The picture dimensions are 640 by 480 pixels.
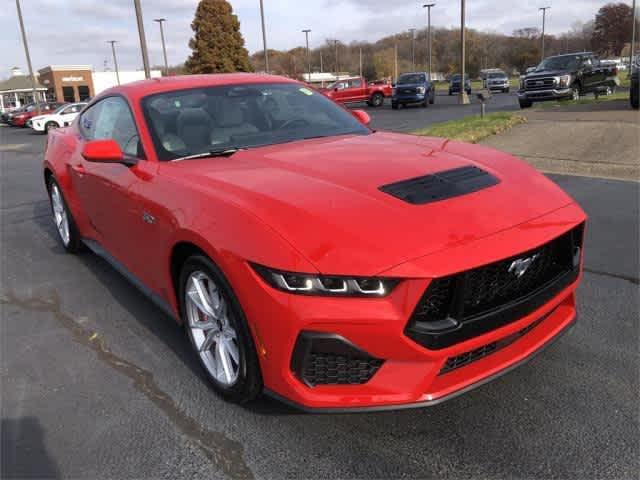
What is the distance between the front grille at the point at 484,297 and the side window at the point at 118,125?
2093mm

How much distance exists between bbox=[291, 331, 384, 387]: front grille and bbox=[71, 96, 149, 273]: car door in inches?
61.4

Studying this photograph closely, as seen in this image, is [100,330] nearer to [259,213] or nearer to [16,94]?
[259,213]

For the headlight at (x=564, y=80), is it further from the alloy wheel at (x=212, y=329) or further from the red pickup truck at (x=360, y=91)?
the alloy wheel at (x=212, y=329)

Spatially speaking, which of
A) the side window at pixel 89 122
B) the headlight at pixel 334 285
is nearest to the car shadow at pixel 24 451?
the headlight at pixel 334 285

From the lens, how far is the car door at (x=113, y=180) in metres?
3.35

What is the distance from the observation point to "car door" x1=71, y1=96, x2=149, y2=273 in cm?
335

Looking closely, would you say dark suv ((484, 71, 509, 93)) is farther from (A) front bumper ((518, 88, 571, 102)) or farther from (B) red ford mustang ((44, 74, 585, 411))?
(B) red ford mustang ((44, 74, 585, 411))

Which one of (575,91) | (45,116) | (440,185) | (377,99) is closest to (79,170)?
(440,185)

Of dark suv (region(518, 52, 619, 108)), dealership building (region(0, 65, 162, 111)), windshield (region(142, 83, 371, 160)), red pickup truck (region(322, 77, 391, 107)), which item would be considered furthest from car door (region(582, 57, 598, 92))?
dealership building (region(0, 65, 162, 111))

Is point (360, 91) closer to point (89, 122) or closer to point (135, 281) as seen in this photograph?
point (89, 122)

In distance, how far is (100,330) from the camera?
142 inches

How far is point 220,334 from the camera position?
8.68 feet

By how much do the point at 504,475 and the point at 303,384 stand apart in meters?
0.85

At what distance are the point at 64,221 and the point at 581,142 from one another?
8534mm
